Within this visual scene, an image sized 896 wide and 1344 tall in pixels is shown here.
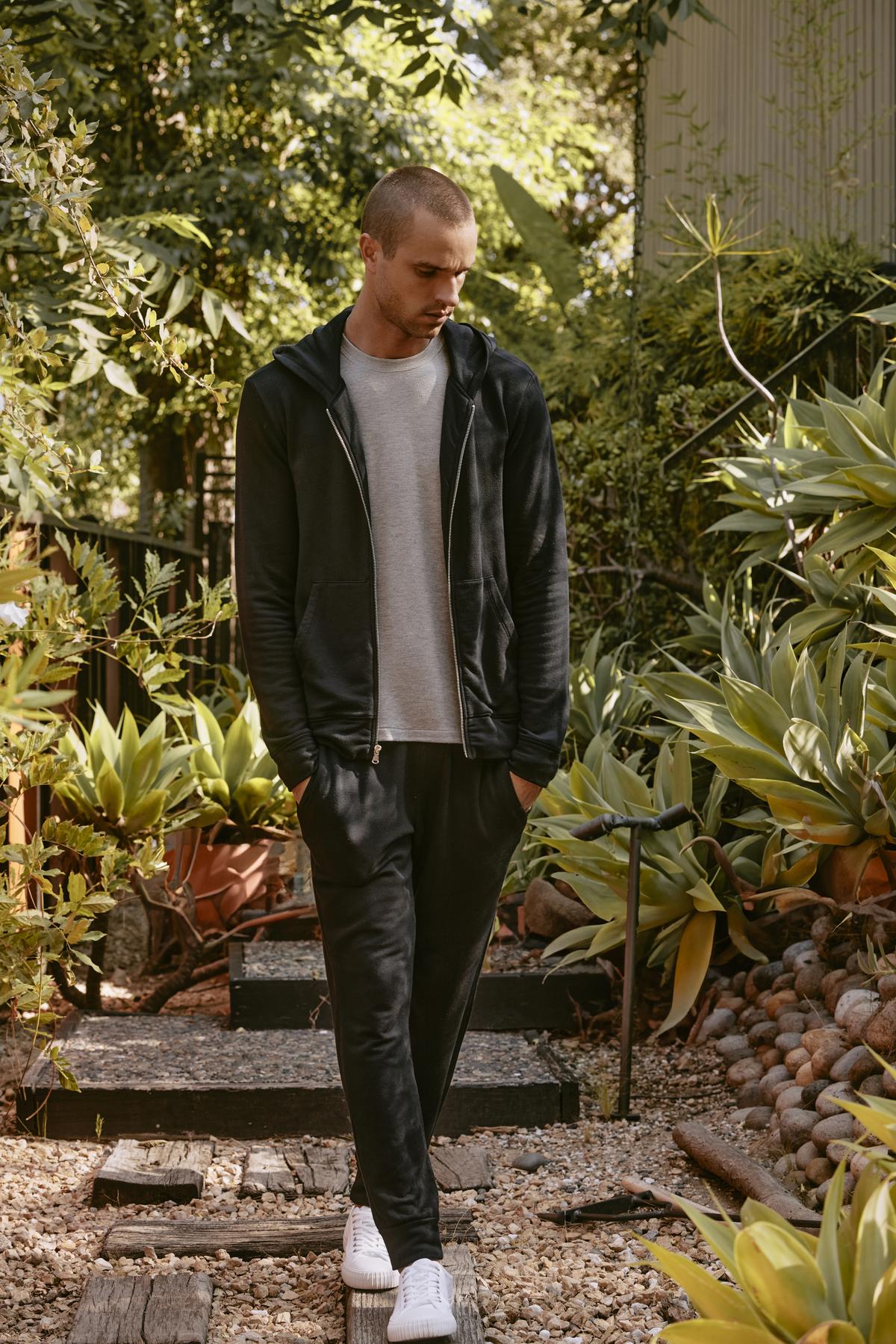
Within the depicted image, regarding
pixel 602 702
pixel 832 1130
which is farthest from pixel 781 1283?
pixel 602 702

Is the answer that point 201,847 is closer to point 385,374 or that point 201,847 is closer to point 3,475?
point 3,475

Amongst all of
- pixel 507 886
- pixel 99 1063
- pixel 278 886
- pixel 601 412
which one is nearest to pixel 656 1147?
pixel 99 1063

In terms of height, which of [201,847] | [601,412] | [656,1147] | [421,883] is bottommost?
[656,1147]

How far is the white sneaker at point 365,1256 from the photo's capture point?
2.36m

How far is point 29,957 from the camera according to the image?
3074 mm

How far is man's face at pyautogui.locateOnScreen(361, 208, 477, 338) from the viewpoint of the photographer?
2188 mm

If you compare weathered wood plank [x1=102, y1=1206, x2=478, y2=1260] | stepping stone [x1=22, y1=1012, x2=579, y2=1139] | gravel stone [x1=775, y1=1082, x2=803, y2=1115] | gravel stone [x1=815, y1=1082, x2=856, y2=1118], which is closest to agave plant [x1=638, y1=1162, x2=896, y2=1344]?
weathered wood plank [x1=102, y1=1206, x2=478, y2=1260]

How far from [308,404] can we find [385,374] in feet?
0.50

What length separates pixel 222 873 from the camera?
16.7 feet

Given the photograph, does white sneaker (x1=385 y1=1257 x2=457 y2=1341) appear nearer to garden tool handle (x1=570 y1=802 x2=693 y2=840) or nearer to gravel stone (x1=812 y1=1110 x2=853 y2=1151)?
gravel stone (x1=812 y1=1110 x2=853 y2=1151)

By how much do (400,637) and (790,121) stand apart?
7681 millimetres

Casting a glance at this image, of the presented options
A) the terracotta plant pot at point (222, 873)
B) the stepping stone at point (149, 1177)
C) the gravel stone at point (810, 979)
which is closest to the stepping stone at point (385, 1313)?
the stepping stone at point (149, 1177)

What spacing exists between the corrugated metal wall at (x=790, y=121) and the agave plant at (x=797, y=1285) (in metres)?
6.68

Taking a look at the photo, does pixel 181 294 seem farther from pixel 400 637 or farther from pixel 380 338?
pixel 400 637
